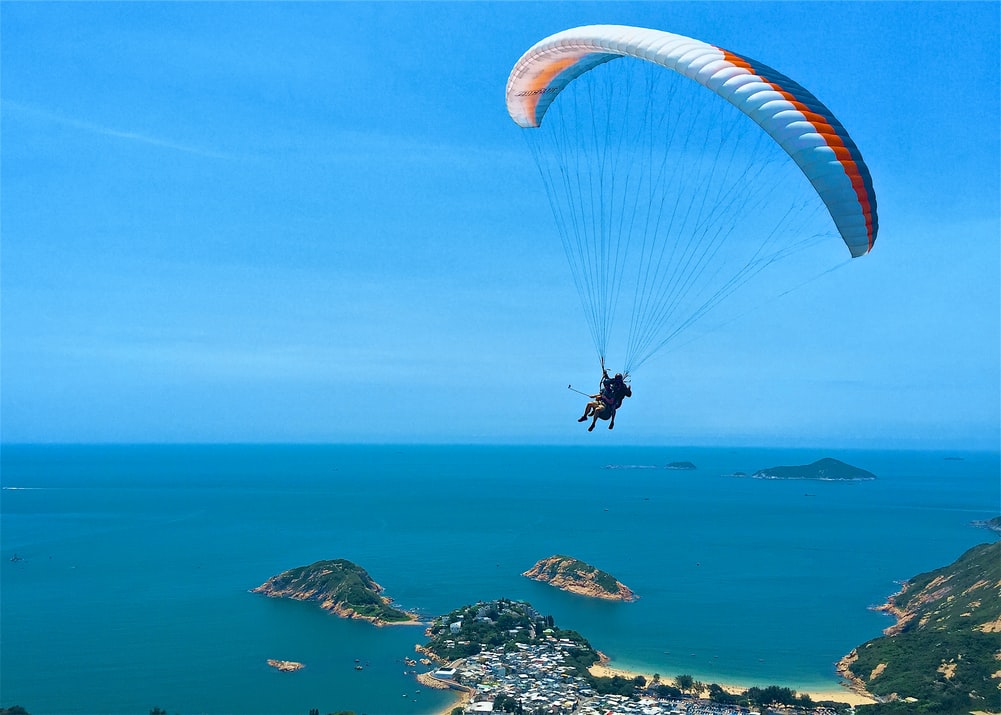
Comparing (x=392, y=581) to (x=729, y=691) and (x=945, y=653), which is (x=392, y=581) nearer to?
(x=729, y=691)

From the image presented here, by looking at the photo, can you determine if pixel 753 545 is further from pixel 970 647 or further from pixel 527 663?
pixel 527 663

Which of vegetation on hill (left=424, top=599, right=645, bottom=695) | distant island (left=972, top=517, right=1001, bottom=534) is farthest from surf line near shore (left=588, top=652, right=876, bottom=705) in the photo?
distant island (left=972, top=517, right=1001, bottom=534)

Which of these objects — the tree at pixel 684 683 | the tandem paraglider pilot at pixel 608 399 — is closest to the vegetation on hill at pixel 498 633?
the tree at pixel 684 683

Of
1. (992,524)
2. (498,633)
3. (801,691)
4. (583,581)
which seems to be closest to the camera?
(801,691)

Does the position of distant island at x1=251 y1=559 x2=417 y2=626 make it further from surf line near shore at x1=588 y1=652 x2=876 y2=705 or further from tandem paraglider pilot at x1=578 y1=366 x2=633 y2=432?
tandem paraglider pilot at x1=578 y1=366 x2=633 y2=432

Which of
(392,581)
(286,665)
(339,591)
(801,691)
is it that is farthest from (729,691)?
(392,581)

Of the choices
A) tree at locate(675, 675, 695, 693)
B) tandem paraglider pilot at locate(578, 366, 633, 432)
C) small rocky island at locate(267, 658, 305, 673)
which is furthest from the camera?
small rocky island at locate(267, 658, 305, 673)
